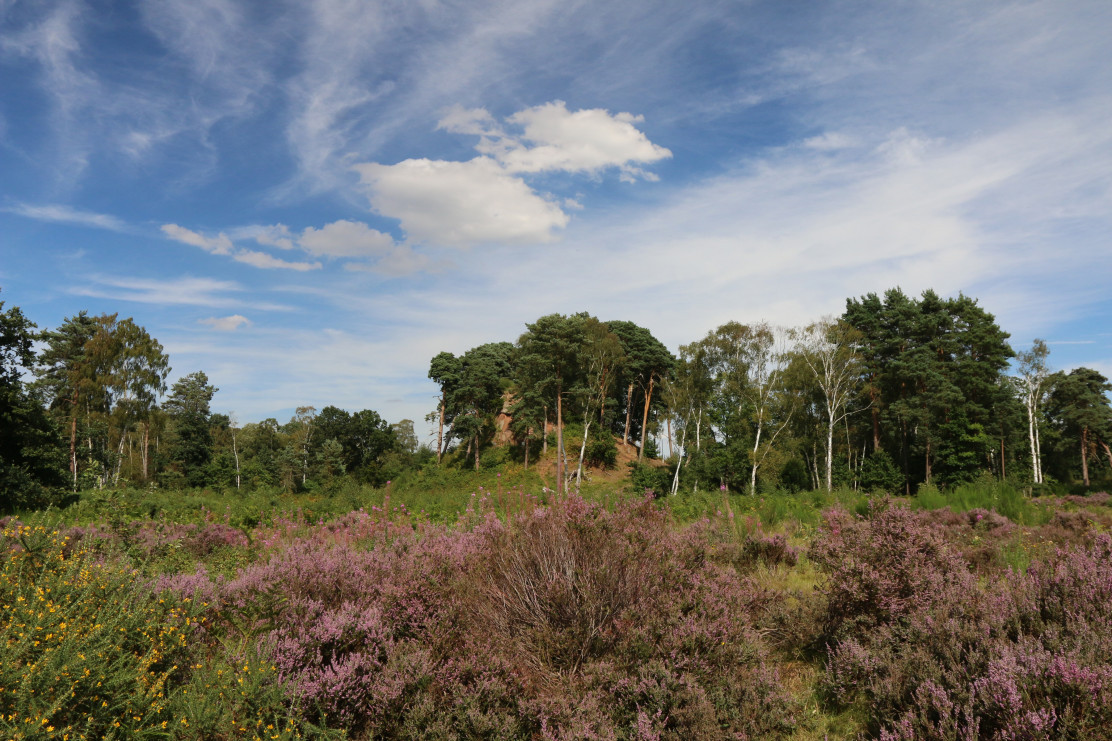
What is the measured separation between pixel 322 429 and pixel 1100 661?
4954 centimetres

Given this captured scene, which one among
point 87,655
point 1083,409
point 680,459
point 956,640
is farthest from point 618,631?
A: point 1083,409

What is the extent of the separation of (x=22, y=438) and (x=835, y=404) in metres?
35.7

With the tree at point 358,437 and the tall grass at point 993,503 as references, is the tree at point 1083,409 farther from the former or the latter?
the tree at point 358,437

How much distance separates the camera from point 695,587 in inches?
171

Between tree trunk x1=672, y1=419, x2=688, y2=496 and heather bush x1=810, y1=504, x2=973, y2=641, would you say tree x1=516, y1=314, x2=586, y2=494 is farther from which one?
heather bush x1=810, y1=504, x2=973, y2=641

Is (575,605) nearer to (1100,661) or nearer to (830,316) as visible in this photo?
(1100,661)

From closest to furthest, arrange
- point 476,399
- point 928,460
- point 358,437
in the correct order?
point 928,460, point 476,399, point 358,437

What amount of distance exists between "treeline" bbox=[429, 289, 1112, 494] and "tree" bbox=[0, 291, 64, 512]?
2197 cm

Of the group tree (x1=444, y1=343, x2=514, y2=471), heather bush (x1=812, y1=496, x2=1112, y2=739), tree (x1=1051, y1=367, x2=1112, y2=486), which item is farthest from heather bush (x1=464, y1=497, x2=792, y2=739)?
tree (x1=1051, y1=367, x2=1112, y2=486)

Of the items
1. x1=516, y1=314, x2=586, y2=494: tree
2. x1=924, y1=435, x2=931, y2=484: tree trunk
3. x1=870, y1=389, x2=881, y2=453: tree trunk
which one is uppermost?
x1=516, y1=314, x2=586, y2=494: tree

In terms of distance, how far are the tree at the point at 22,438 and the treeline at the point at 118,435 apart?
0.09 ft

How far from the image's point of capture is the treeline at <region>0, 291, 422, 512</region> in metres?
15.5

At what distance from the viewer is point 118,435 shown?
3169cm

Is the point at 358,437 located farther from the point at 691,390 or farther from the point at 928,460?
the point at 928,460
